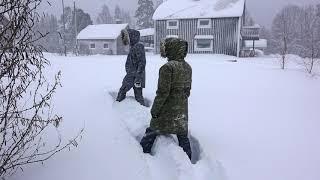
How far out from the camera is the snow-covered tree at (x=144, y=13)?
5897 cm

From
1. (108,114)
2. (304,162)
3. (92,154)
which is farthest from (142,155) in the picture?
(304,162)

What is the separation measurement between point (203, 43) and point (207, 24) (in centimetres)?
169

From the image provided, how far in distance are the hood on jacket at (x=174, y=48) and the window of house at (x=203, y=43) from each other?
25.5 meters

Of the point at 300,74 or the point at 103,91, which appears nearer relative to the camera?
the point at 103,91

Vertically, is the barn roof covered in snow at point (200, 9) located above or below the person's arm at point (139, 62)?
above

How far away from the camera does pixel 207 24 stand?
1188 inches

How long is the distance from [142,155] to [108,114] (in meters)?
1.93

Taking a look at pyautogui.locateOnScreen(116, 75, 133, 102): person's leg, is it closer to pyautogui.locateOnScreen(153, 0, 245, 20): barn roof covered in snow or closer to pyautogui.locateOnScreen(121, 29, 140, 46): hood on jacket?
pyautogui.locateOnScreen(121, 29, 140, 46): hood on jacket

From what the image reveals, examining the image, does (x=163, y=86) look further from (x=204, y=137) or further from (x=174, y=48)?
(x=204, y=137)

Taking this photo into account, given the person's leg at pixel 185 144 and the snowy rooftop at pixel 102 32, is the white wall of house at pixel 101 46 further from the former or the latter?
Result: the person's leg at pixel 185 144

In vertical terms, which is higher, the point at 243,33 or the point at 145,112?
the point at 243,33

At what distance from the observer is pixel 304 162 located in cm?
497

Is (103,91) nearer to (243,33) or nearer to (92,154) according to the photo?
(92,154)

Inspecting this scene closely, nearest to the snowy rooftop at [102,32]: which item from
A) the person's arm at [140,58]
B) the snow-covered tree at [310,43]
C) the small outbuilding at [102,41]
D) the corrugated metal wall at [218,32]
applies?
the small outbuilding at [102,41]
